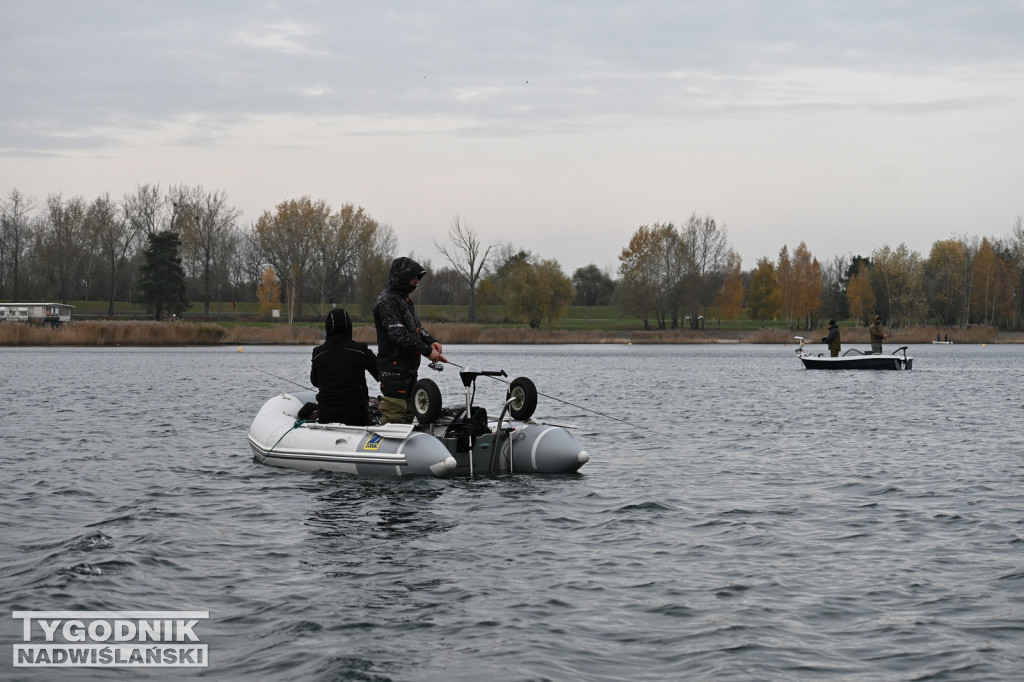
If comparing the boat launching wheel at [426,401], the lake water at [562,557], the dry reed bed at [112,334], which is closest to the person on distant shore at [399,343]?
the boat launching wheel at [426,401]

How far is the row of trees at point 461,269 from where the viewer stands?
89438mm

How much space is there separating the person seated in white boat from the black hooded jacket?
9.0 inches

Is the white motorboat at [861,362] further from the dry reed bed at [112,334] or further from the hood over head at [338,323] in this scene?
the dry reed bed at [112,334]

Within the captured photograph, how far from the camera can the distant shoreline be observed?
6006 cm

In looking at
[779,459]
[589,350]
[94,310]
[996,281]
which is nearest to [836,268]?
[996,281]

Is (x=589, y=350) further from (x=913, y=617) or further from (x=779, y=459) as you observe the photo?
(x=913, y=617)

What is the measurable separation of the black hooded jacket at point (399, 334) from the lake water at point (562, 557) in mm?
1295

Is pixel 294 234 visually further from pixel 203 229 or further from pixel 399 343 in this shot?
pixel 399 343

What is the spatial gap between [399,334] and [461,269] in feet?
265

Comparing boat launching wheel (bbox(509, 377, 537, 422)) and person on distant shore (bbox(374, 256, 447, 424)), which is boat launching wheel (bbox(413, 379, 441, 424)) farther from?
boat launching wheel (bbox(509, 377, 537, 422))

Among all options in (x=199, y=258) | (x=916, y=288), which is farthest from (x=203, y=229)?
(x=916, y=288)

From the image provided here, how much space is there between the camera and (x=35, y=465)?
1527 cm
